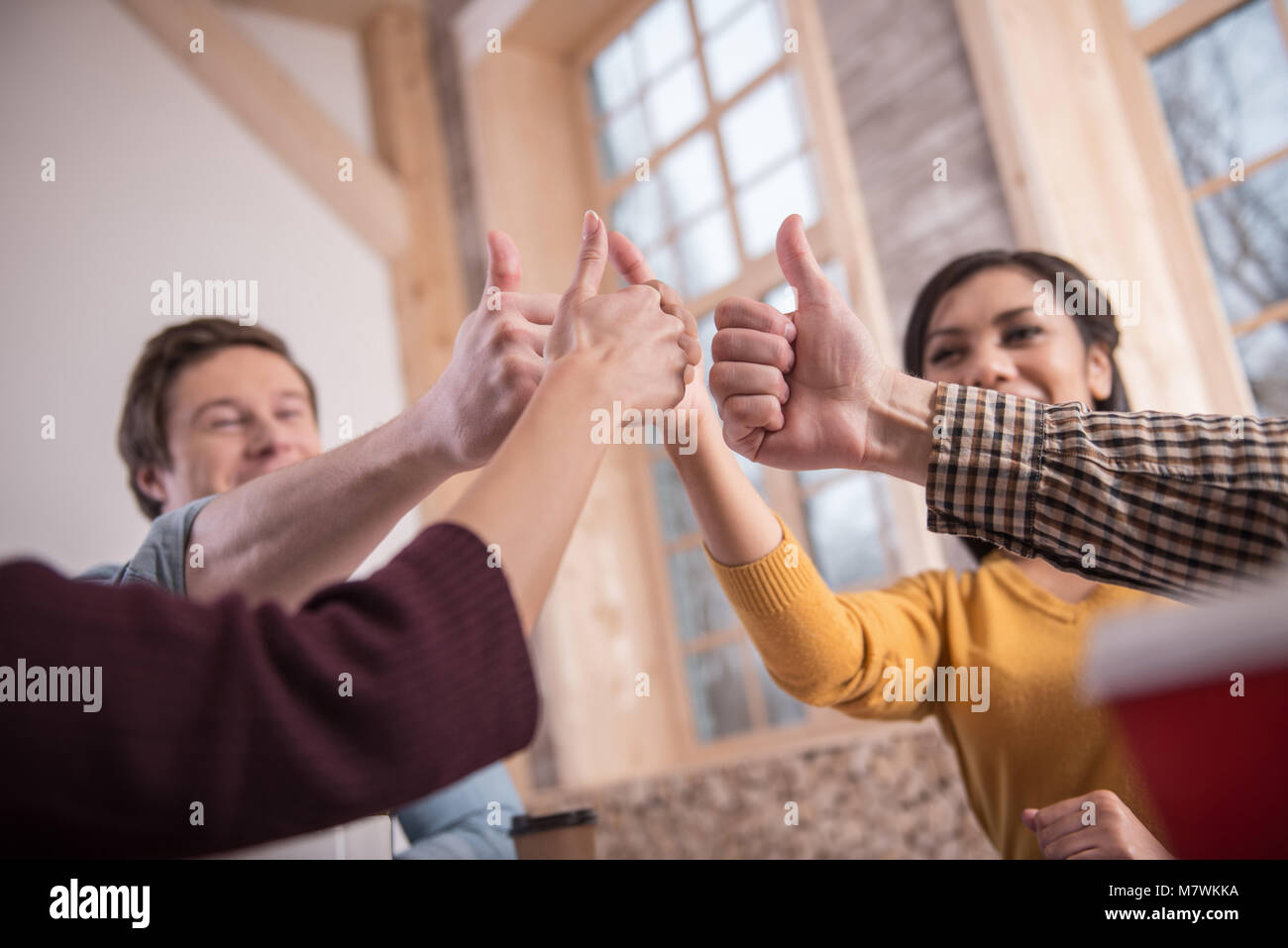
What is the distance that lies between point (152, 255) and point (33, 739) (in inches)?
138

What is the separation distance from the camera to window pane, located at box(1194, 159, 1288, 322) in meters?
2.33

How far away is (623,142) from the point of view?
4.15 metres

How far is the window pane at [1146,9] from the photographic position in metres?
2.57

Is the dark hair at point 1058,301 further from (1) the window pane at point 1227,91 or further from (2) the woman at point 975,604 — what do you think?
(1) the window pane at point 1227,91

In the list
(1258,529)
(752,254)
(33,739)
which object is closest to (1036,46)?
(752,254)

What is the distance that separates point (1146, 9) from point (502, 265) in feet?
7.36

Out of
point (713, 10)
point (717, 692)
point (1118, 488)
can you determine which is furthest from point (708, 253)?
point (1118, 488)

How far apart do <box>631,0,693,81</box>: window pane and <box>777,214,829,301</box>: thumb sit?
3050 millimetres

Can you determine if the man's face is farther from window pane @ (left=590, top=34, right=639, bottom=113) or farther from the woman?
window pane @ (left=590, top=34, right=639, bottom=113)

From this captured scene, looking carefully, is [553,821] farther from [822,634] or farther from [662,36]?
[662,36]

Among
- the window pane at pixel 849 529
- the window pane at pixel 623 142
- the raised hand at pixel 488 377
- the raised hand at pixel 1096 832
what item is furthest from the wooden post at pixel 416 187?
the raised hand at pixel 1096 832

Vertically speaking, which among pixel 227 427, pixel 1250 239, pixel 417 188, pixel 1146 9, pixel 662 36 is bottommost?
pixel 227 427

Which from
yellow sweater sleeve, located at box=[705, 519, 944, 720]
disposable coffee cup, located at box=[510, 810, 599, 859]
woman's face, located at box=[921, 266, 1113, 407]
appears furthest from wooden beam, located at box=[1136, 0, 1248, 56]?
disposable coffee cup, located at box=[510, 810, 599, 859]
